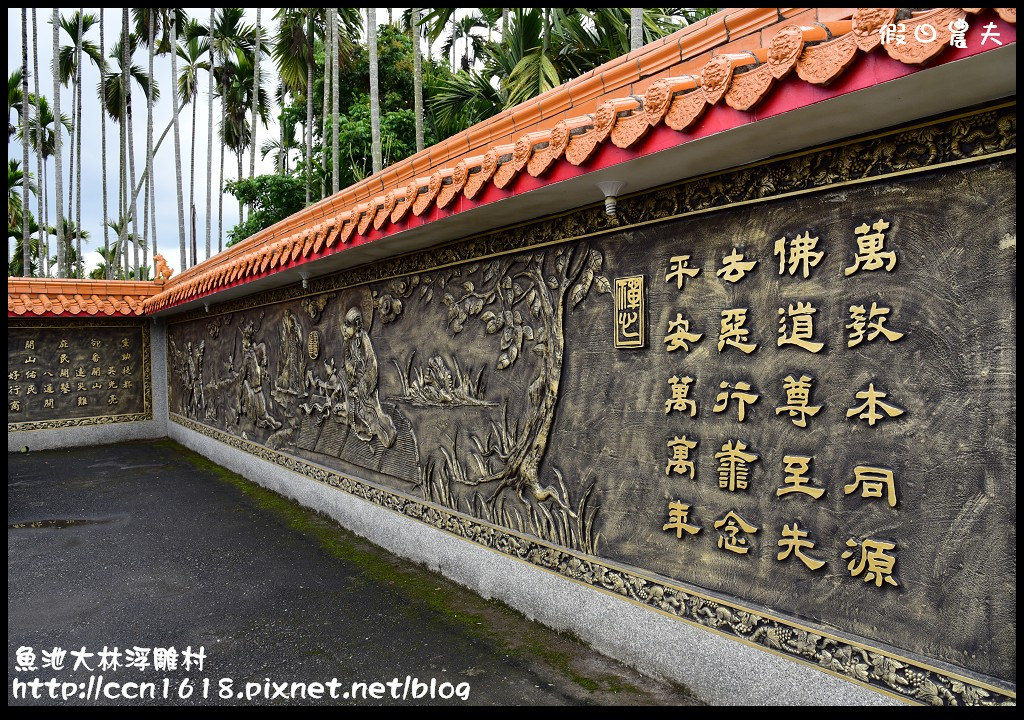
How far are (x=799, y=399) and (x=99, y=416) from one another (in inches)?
456

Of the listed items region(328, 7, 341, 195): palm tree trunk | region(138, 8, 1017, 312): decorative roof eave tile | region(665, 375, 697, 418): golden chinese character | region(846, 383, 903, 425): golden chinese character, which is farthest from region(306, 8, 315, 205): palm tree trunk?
region(846, 383, 903, 425): golden chinese character

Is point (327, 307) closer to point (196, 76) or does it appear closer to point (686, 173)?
point (686, 173)

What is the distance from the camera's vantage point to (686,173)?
9.55 ft

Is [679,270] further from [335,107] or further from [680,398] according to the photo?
[335,107]

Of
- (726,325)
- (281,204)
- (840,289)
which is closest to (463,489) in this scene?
(726,325)

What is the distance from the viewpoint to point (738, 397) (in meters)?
2.79

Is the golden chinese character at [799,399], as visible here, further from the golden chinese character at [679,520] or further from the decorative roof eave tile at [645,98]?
the decorative roof eave tile at [645,98]

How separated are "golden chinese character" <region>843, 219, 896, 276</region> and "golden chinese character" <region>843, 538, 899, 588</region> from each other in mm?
984

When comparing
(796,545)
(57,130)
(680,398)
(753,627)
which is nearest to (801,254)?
(680,398)

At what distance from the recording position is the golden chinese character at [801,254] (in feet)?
8.34

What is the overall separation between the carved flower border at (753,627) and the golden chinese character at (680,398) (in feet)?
2.66

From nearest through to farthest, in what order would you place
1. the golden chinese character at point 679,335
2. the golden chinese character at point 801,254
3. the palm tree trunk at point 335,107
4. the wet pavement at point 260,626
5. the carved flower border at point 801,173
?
1. the carved flower border at point 801,173
2. the golden chinese character at point 801,254
3. the golden chinese character at point 679,335
4. the wet pavement at point 260,626
5. the palm tree trunk at point 335,107

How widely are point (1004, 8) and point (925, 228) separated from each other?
2.70 ft

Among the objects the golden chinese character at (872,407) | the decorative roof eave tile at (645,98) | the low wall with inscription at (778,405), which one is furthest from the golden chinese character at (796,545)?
the decorative roof eave tile at (645,98)
